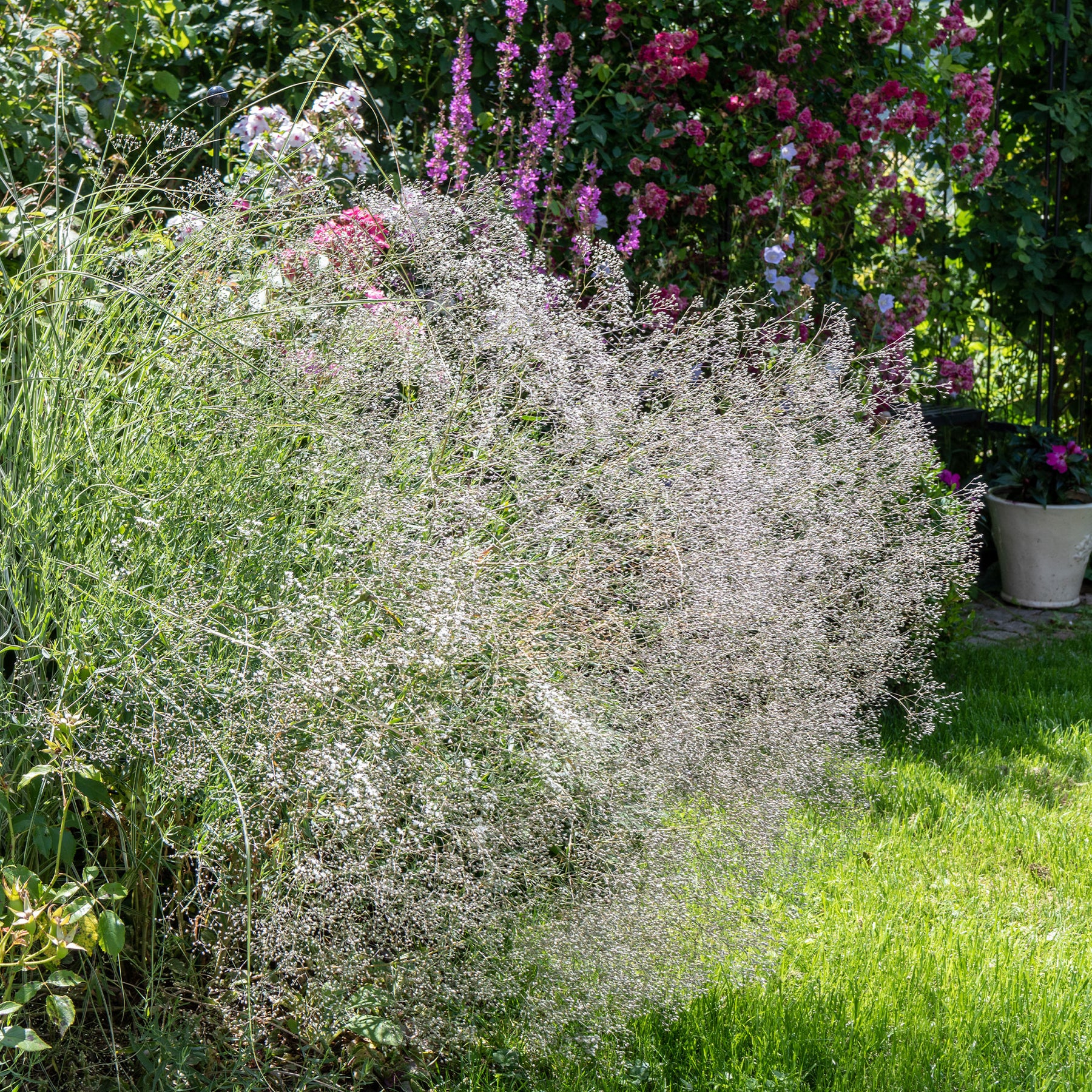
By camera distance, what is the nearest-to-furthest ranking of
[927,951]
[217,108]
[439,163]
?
[927,951] → [439,163] → [217,108]

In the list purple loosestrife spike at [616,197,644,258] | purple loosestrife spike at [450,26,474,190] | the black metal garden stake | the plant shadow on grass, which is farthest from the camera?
purple loosestrife spike at [616,197,644,258]

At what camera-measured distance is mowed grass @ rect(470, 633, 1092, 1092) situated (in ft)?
6.31

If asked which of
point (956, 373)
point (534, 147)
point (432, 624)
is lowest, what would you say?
point (432, 624)

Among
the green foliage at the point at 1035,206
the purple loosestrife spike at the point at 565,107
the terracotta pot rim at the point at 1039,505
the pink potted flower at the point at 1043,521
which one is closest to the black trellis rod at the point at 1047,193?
the green foliage at the point at 1035,206

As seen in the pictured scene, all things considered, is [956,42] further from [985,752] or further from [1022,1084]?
[1022,1084]

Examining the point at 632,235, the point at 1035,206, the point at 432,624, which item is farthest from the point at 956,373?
the point at 432,624

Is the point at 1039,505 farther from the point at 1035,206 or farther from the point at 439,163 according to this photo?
the point at 439,163

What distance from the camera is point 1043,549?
498 centimetres

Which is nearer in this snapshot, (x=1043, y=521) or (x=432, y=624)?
(x=432, y=624)

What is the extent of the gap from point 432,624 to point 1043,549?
4.10 metres

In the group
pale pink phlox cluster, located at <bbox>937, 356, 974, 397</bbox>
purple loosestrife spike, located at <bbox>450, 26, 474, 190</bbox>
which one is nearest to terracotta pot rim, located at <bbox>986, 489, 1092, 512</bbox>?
pale pink phlox cluster, located at <bbox>937, 356, 974, 397</bbox>

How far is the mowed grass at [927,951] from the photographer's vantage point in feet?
6.31

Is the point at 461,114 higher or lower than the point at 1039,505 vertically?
higher

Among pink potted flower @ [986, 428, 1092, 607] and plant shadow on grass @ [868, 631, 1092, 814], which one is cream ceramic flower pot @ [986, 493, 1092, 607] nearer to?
pink potted flower @ [986, 428, 1092, 607]
